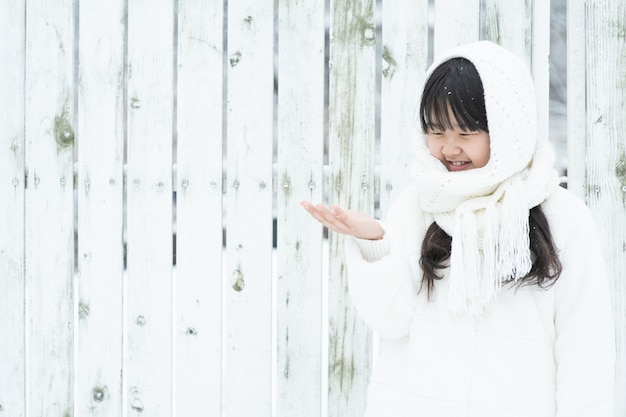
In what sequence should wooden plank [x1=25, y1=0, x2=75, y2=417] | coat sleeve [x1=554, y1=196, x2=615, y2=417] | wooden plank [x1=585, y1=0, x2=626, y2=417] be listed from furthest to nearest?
wooden plank [x1=25, y1=0, x2=75, y2=417] → wooden plank [x1=585, y1=0, x2=626, y2=417] → coat sleeve [x1=554, y1=196, x2=615, y2=417]

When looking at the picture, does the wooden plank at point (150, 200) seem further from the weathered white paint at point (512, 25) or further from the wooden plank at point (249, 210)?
the weathered white paint at point (512, 25)

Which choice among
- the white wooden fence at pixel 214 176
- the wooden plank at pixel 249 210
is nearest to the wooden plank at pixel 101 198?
the white wooden fence at pixel 214 176

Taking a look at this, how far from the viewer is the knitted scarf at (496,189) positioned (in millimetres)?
1652

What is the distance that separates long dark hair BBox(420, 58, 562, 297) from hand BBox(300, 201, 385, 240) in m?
0.28

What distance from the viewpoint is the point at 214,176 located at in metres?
2.54

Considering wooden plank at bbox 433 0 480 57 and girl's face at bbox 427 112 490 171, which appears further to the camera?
wooden plank at bbox 433 0 480 57

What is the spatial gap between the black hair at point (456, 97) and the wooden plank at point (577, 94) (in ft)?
2.69

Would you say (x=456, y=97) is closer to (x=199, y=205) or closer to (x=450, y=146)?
(x=450, y=146)

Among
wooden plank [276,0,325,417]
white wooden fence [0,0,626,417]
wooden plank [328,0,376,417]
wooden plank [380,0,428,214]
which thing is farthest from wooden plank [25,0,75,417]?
wooden plank [380,0,428,214]

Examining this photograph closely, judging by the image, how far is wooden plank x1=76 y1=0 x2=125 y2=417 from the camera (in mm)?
2592

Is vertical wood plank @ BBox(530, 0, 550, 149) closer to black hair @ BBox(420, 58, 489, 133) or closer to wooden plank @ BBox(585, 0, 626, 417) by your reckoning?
wooden plank @ BBox(585, 0, 626, 417)

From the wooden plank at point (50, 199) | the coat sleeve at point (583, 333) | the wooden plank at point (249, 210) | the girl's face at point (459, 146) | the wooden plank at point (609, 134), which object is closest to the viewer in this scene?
the coat sleeve at point (583, 333)

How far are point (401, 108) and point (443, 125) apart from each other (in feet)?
2.36

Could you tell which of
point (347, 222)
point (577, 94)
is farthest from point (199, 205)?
point (577, 94)
